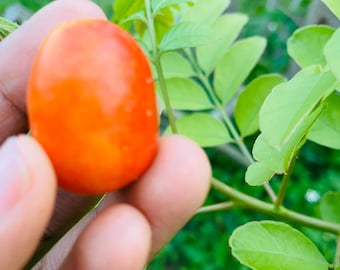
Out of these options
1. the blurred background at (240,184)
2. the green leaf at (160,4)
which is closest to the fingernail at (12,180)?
the green leaf at (160,4)

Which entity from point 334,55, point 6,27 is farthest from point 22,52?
point 334,55

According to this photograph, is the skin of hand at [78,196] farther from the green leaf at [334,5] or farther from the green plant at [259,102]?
the green leaf at [334,5]

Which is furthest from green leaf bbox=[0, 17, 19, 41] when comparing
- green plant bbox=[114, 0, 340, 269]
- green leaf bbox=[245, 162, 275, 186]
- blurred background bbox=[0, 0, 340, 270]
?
blurred background bbox=[0, 0, 340, 270]

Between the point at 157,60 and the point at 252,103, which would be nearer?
the point at 157,60

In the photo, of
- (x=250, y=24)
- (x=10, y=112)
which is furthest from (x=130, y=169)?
(x=250, y=24)

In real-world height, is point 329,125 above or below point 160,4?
below

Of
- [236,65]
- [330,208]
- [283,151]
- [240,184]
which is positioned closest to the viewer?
[283,151]

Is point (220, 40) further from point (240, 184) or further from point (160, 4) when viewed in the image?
point (240, 184)
